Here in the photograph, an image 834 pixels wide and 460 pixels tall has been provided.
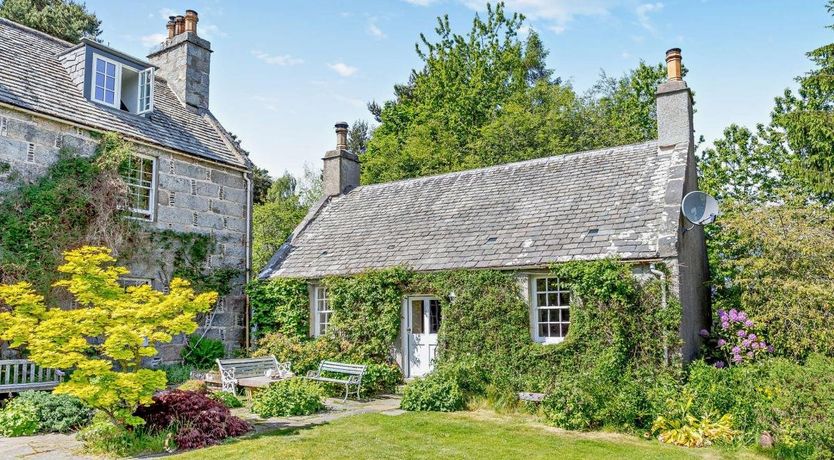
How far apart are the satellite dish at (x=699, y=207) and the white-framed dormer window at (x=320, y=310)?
9.61 meters

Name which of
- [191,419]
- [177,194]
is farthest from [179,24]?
[191,419]

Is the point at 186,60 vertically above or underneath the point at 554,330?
above

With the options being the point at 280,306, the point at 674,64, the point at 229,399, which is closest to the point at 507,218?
the point at 674,64

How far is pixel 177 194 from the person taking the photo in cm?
1647

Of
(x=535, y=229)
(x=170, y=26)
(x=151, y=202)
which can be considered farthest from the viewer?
(x=170, y=26)

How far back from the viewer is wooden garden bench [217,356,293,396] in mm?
13141

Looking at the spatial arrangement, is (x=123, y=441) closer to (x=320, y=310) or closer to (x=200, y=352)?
(x=200, y=352)

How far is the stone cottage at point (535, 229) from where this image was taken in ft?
42.7

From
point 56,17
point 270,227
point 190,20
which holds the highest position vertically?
point 56,17

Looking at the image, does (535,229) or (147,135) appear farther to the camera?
(147,135)

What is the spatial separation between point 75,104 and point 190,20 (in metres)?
5.91

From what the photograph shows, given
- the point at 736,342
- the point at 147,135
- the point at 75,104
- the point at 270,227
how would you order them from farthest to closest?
1. the point at 270,227
2. the point at 147,135
3. the point at 75,104
4. the point at 736,342

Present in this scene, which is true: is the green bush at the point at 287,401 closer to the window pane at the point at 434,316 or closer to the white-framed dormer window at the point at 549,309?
the window pane at the point at 434,316

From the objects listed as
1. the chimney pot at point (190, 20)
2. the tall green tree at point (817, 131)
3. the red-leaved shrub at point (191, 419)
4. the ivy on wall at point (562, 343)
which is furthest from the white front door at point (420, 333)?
the tall green tree at point (817, 131)
